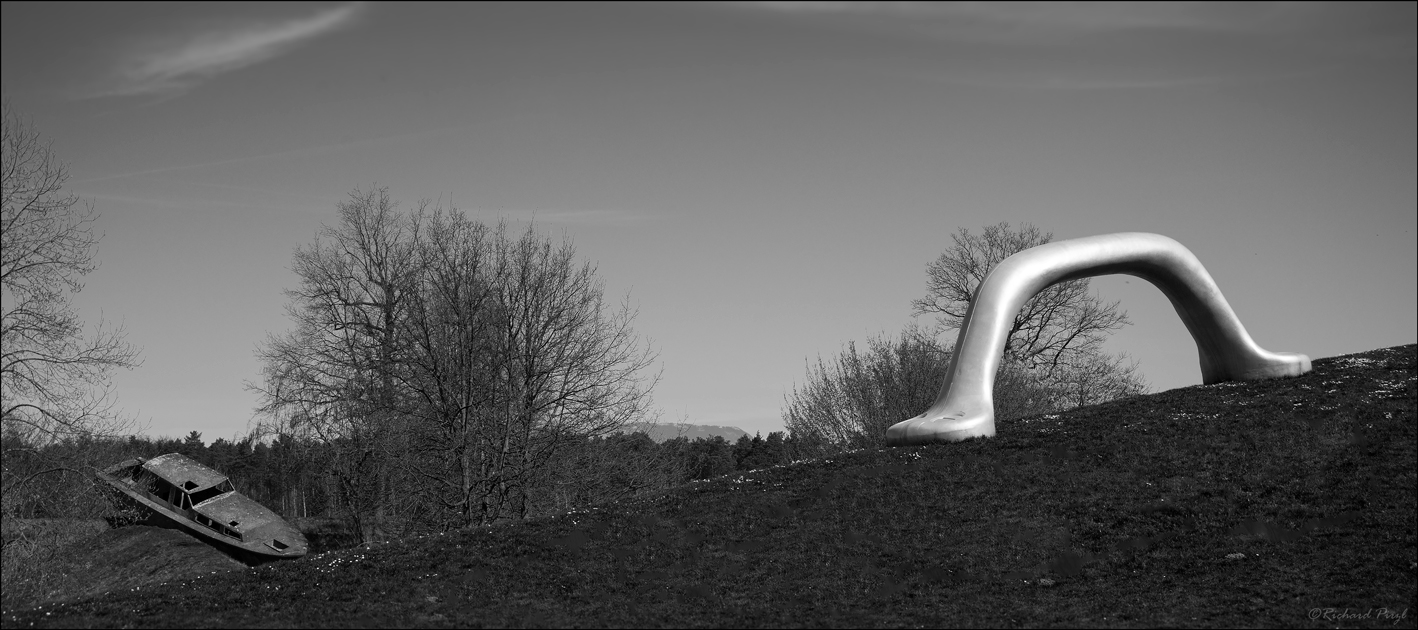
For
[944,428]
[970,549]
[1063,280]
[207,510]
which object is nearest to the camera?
[970,549]

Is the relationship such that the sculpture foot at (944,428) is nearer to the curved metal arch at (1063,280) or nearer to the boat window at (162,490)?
the curved metal arch at (1063,280)

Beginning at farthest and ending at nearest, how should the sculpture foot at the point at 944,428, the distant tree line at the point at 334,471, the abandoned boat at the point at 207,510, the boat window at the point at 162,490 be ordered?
1. the boat window at the point at 162,490
2. the abandoned boat at the point at 207,510
3. the sculpture foot at the point at 944,428
4. the distant tree line at the point at 334,471

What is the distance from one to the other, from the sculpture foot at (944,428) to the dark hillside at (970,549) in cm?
34

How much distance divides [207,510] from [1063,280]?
104 ft

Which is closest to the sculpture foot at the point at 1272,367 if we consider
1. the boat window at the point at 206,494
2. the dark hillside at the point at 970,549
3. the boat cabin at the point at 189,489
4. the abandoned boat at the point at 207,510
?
the dark hillside at the point at 970,549

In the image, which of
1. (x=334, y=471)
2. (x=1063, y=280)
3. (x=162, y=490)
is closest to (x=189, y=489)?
(x=162, y=490)

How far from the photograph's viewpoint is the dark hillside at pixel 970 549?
12.9m

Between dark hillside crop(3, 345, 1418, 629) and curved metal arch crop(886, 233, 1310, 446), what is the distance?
780 mm

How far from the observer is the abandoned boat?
37.1 meters

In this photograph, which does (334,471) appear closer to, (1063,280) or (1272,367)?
(1063,280)

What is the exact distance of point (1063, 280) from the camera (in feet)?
70.9

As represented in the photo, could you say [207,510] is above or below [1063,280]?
below

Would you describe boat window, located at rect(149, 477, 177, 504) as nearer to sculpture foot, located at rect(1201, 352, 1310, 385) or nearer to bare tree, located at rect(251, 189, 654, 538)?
bare tree, located at rect(251, 189, 654, 538)

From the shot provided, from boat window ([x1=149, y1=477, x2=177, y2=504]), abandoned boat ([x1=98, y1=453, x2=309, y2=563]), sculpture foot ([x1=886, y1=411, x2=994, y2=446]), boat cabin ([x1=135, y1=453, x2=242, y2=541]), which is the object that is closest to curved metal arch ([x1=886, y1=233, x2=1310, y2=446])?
sculpture foot ([x1=886, y1=411, x2=994, y2=446])
